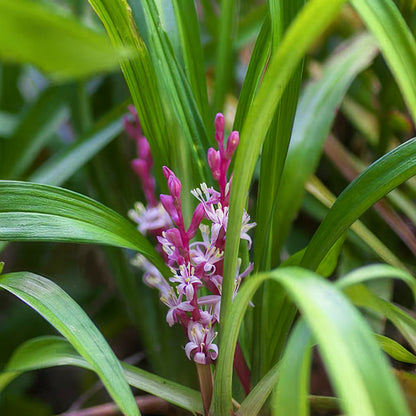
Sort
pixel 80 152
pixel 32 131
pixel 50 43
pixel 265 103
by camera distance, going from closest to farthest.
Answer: pixel 50 43, pixel 265 103, pixel 80 152, pixel 32 131

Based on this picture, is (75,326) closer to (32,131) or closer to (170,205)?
(170,205)

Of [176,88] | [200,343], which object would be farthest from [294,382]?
[176,88]

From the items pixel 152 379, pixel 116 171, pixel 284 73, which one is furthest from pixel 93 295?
pixel 284 73

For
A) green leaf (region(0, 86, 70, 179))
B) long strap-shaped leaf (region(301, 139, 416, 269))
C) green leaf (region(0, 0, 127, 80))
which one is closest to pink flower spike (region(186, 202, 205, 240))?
long strap-shaped leaf (region(301, 139, 416, 269))

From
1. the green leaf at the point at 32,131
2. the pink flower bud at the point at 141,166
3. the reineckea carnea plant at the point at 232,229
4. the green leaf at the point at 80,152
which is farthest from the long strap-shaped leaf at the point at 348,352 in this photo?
the green leaf at the point at 32,131

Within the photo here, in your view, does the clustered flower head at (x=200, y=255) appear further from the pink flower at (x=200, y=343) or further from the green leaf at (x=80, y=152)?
the green leaf at (x=80, y=152)
